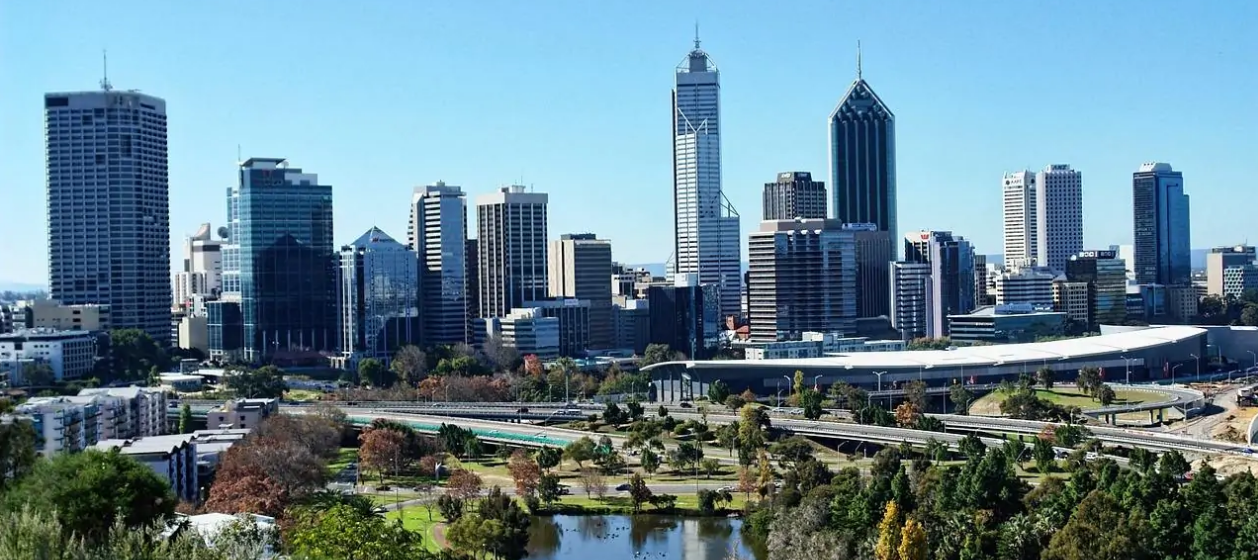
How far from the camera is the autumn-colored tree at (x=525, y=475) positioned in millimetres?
30625

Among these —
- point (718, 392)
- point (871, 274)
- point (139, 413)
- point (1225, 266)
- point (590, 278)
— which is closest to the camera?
point (139, 413)

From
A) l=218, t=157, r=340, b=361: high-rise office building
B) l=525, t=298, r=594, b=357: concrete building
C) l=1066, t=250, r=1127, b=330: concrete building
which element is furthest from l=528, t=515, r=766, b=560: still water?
l=1066, t=250, r=1127, b=330: concrete building

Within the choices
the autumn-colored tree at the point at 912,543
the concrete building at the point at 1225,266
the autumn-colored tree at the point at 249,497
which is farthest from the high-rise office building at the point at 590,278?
the autumn-colored tree at the point at 912,543

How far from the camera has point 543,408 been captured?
154 ft

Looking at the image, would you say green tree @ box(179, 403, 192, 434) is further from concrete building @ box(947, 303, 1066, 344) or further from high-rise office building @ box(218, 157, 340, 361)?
concrete building @ box(947, 303, 1066, 344)

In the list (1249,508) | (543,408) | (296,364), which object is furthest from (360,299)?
(1249,508)

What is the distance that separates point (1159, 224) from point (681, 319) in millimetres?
50478

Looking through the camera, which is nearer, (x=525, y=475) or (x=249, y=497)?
(x=249, y=497)

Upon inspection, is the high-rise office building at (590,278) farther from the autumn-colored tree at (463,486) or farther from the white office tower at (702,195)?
the autumn-colored tree at (463,486)

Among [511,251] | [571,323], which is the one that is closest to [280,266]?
[511,251]

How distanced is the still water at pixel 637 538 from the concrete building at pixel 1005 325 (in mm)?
44827

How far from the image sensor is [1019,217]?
114 meters

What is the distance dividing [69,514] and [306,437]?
1621 centimetres

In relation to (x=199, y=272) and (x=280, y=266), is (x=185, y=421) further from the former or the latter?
(x=199, y=272)
